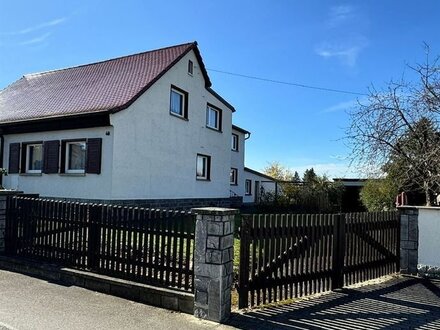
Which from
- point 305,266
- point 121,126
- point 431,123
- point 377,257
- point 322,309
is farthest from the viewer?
point 121,126

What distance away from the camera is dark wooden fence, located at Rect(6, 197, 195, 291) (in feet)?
18.5

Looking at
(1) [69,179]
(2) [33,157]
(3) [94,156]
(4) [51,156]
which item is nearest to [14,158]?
(2) [33,157]

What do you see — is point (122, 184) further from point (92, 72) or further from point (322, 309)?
point (322, 309)

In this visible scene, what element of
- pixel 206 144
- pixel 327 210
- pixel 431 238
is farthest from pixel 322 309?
pixel 327 210

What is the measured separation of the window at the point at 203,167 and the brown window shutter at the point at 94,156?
6.97 meters

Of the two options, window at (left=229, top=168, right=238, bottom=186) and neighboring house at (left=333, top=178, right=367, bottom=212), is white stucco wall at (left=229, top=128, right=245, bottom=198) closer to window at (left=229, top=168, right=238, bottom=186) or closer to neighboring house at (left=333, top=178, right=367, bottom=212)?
window at (left=229, top=168, right=238, bottom=186)

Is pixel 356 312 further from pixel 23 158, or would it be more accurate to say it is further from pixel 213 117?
pixel 213 117

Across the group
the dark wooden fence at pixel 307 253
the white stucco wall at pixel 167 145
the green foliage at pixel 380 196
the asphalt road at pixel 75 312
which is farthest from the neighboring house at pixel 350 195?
the asphalt road at pixel 75 312

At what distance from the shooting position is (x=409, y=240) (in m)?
8.47

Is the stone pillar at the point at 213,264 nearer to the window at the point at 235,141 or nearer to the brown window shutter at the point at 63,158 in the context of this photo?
the brown window shutter at the point at 63,158

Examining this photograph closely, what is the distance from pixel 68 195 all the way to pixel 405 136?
39.0ft

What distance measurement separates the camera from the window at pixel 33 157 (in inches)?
650

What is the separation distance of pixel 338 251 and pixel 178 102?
13.6 m

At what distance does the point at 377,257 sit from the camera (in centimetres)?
791
